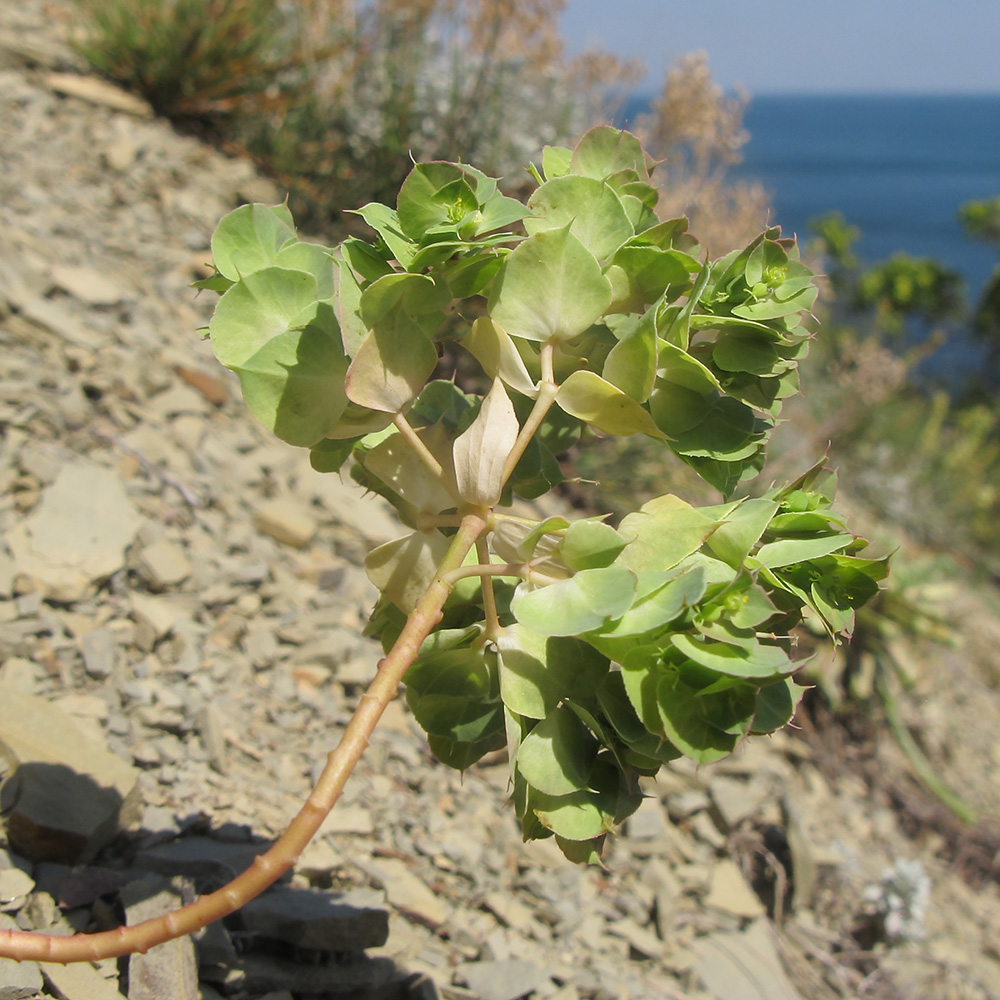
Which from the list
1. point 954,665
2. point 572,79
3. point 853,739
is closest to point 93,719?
point 853,739

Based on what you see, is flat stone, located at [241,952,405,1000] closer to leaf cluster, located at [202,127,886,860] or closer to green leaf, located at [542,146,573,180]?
leaf cluster, located at [202,127,886,860]

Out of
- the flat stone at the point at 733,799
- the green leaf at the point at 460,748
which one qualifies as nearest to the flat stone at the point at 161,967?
the green leaf at the point at 460,748

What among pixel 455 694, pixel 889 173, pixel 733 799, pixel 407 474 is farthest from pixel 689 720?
pixel 889 173

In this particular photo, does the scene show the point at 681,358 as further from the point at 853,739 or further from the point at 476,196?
the point at 853,739

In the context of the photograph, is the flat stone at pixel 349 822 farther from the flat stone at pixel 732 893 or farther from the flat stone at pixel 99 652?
the flat stone at pixel 732 893

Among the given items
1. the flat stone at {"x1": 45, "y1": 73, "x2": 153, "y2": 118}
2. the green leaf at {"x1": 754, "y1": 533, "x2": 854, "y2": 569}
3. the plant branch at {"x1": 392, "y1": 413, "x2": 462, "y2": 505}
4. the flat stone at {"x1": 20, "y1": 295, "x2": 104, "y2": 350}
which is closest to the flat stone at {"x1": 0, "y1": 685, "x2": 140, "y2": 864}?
the plant branch at {"x1": 392, "y1": 413, "x2": 462, "y2": 505}

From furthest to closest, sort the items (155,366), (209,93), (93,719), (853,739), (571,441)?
(209,93) < (853,739) < (155,366) < (93,719) < (571,441)

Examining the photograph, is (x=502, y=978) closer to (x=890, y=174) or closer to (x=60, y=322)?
(x=60, y=322)
